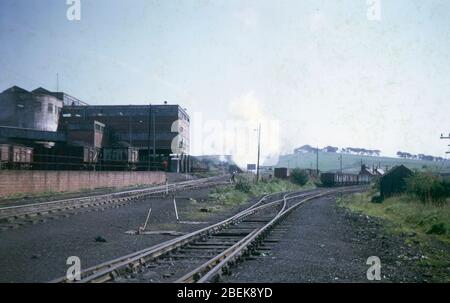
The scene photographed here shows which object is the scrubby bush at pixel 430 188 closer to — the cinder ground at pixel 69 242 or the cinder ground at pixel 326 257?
the cinder ground at pixel 326 257

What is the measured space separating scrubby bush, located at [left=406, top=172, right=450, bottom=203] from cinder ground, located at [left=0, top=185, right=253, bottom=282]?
18185 millimetres

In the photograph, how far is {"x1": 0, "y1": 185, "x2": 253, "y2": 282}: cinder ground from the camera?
7.24 metres

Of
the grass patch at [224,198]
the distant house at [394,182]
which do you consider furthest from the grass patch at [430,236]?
the distant house at [394,182]

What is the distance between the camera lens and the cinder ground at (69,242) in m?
7.24

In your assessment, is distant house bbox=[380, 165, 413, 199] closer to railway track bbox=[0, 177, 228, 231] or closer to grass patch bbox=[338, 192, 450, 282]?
grass patch bbox=[338, 192, 450, 282]

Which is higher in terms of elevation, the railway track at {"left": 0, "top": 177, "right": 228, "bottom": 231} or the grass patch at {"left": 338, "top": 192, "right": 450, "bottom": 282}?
the railway track at {"left": 0, "top": 177, "right": 228, "bottom": 231}

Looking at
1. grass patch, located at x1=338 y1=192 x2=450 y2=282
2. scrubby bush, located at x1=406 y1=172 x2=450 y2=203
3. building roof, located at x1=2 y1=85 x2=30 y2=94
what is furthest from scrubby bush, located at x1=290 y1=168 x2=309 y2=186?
building roof, located at x1=2 y1=85 x2=30 y2=94

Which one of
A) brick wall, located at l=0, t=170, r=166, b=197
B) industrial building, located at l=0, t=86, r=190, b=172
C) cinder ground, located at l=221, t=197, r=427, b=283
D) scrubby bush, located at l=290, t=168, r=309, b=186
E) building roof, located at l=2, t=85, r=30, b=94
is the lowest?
scrubby bush, located at l=290, t=168, r=309, b=186

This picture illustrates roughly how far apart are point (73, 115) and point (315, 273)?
70.5 m

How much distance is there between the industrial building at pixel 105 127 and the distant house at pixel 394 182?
89.2 ft

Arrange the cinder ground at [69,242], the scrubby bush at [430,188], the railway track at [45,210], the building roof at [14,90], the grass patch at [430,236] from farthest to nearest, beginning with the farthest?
the building roof at [14,90], the scrubby bush at [430,188], the railway track at [45,210], the grass patch at [430,236], the cinder ground at [69,242]

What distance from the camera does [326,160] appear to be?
182 m

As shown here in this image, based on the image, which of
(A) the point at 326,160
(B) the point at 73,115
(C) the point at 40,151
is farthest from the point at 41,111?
(A) the point at 326,160
